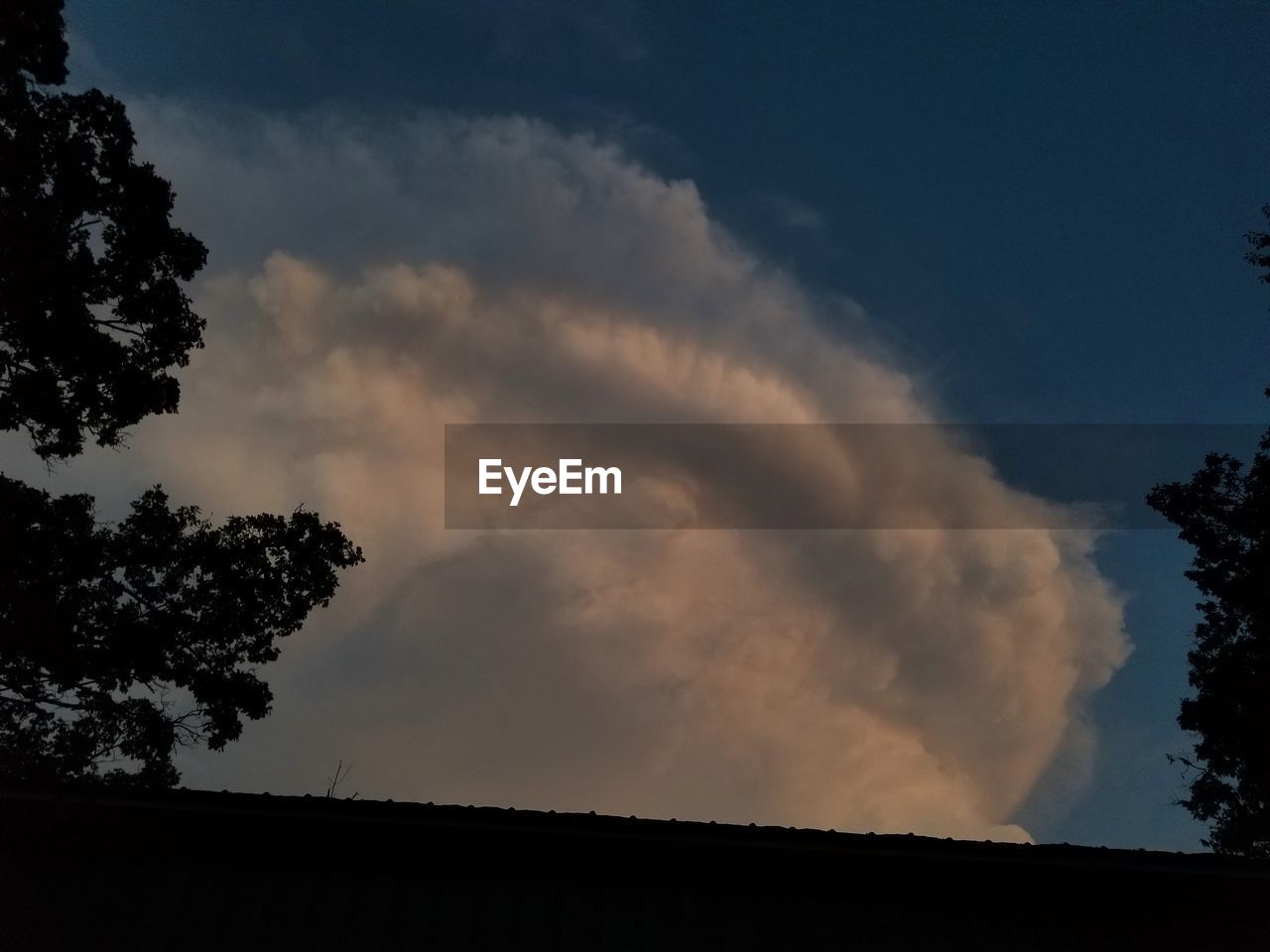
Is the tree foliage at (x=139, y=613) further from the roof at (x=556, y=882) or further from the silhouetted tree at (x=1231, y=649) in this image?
the silhouetted tree at (x=1231, y=649)

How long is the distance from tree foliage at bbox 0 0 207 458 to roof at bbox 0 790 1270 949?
8.39 meters

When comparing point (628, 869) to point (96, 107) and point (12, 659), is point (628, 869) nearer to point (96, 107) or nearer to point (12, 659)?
point (12, 659)

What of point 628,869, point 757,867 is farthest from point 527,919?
point 757,867

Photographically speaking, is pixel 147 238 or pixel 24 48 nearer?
pixel 24 48

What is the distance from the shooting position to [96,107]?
16.3 metres

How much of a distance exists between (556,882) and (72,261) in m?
14.0

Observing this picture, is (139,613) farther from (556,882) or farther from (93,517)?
(556,882)

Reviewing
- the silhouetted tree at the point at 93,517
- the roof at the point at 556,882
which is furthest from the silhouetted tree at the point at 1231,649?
the silhouetted tree at the point at 93,517

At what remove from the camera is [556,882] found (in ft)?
36.6

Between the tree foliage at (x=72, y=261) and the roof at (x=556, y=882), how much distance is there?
839cm

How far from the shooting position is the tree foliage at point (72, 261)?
15.4 metres

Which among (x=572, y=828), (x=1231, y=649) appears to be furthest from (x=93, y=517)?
(x=1231, y=649)

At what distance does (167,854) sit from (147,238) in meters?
11.8

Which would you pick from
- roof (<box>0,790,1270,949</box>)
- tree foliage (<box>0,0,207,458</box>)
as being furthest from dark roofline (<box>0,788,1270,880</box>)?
tree foliage (<box>0,0,207,458</box>)
